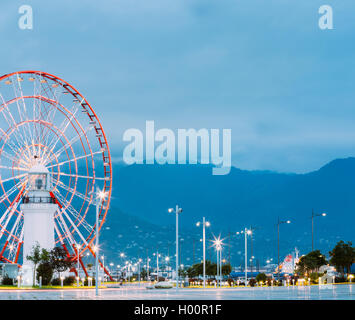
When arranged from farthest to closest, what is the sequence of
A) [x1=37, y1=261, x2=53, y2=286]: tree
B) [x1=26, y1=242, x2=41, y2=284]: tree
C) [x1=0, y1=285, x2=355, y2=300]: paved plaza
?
[x1=26, y1=242, x2=41, y2=284]: tree → [x1=37, y1=261, x2=53, y2=286]: tree → [x1=0, y1=285, x2=355, y2=300]: paved plaza

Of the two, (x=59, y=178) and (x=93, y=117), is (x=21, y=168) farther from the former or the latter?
(x=93, y=117)

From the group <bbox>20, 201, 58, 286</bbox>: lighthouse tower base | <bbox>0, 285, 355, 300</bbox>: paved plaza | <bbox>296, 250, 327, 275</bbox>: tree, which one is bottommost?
<bbox>0, 285, 355, 300</bbox>: paved plaza

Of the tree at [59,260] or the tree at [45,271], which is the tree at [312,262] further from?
the tree at [45,271]

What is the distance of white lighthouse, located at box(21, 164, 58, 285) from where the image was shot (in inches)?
3000

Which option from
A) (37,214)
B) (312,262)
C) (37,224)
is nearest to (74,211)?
(37,214)

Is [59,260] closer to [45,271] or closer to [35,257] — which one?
[45,271]

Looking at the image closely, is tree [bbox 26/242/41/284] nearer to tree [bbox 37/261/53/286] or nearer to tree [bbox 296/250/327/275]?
tree [bbox 37/261/53/286]

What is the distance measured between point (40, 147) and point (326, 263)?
178ft

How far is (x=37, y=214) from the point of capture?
77.5 meters

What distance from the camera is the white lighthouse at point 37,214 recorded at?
76188mm

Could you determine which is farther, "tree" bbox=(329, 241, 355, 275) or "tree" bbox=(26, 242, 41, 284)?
"tree" bbox=(329, 241, 355, 275)

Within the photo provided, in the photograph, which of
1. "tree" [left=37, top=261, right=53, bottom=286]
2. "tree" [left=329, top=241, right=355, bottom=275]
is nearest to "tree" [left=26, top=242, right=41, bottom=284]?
"tree" [left=37, top=261, right=53, bottom=286]

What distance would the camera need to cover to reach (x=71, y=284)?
253 ft
